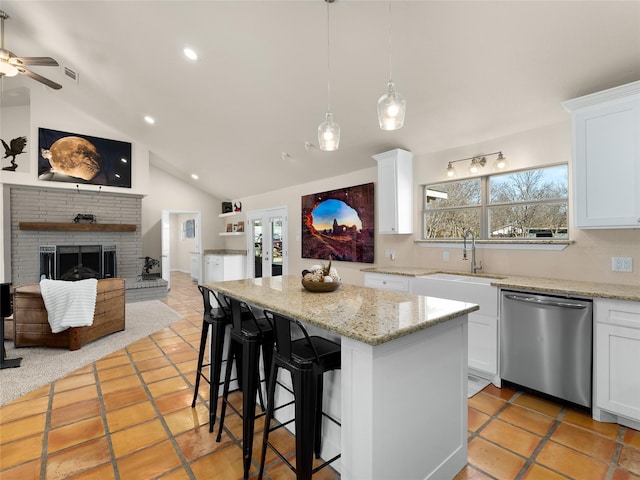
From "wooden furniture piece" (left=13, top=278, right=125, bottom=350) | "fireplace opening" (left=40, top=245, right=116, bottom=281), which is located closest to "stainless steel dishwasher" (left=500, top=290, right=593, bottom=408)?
"wooden furniture piece" (left=13, top=278, right=125, bottom=350)

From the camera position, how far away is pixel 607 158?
7.70 feet

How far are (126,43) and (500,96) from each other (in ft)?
13.6

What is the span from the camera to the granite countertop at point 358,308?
1.29 metres

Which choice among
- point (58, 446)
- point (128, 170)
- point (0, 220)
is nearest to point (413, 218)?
point (58, 446)

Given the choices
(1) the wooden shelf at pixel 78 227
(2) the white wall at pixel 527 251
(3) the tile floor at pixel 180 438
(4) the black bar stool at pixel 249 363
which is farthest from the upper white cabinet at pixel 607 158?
(1) the wooden shelf at pixel 78 227

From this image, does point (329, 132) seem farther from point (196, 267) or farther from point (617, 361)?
point (196, 267)

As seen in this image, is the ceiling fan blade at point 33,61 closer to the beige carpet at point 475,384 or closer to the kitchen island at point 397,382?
the kitchen island at point 397,382

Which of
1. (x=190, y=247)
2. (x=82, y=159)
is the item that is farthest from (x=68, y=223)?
(x=190, y=247)

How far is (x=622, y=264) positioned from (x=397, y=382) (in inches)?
96.1

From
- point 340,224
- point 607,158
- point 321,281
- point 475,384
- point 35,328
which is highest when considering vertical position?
point 607,158

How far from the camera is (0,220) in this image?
5.38m

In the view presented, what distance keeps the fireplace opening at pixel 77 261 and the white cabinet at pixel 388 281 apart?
17.0ft

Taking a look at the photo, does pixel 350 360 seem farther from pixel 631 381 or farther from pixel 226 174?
pixel 226 174

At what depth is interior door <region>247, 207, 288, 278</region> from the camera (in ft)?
21.4
